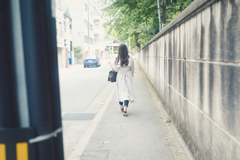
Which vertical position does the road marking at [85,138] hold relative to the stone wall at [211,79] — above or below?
below

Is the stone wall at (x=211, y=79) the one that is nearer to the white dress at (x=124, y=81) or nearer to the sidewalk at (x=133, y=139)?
the sidewalk at (x=133, y=139)

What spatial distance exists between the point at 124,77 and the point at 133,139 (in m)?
2.27

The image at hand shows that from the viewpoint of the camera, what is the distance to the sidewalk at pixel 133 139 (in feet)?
12.5

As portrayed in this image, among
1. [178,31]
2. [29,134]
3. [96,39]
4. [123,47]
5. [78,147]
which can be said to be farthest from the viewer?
[96,39]

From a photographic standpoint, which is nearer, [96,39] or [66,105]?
[66,105]


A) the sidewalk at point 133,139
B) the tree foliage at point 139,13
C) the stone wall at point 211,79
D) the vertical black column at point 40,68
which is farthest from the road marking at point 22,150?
the tree foliage at point 139,13

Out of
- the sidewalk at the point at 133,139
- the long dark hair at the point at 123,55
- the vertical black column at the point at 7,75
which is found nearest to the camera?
the vertical black column at the point at 7,75

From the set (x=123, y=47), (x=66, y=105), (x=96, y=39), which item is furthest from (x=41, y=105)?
(x=96, y=39)

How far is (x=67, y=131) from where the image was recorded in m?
5.20

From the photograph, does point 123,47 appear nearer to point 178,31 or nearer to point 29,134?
point 178,31

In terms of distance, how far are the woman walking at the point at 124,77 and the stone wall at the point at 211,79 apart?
2.02 meters

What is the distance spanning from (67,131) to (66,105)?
278 centimetres

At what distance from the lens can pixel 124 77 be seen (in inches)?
255

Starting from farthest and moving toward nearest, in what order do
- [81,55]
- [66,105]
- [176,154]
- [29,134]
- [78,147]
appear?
[81,55] < [66,105] < [78,147] < [176,154] < [29,134]
